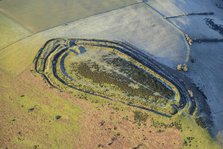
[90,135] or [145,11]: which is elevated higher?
[145,11]

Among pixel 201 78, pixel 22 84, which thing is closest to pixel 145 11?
pixel 201 78

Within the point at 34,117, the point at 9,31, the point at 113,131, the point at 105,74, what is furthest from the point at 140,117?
the point at 9,31

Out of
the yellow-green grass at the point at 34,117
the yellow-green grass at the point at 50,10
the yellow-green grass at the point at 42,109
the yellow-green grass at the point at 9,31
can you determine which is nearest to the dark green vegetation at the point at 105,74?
the yellow-green grass at the point at 42,109

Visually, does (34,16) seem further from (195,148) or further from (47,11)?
(195,148)

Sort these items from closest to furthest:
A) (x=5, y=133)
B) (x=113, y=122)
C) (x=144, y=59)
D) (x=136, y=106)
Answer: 1. (x=5, y=133)
2. (x=113, y=122)
3. (x=136, y=106)
4. (x=144, y=59)

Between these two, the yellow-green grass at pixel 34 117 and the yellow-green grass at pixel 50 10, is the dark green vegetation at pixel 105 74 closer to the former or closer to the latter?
the yellow-green grass at pixel 34 117

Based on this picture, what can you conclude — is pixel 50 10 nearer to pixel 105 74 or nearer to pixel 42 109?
pixel 105 74

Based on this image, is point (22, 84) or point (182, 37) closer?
point (22, 84)

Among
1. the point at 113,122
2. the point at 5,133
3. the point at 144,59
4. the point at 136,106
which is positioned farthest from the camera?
the point at 144,59

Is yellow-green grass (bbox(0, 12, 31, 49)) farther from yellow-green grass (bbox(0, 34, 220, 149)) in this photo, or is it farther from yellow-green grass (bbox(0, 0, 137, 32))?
yellow-green grass (bbox(0, 34, 220, 149))
